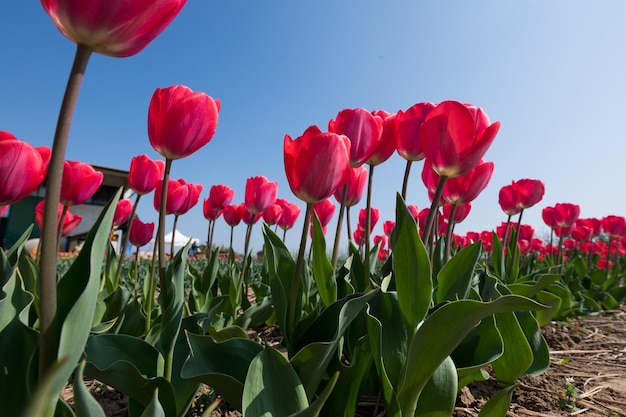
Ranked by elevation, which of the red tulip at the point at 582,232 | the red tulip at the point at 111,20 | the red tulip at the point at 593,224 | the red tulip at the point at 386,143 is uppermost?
the red tulip at the point at 593,224

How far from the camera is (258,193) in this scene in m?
2.20

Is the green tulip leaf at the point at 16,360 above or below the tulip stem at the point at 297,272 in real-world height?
below

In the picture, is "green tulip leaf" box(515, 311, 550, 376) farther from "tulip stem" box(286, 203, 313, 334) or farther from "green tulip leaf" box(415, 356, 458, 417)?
"tulip stem" box(286, 203, 313, 334)

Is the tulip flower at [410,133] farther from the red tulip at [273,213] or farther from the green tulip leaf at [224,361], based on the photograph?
the red tulip at [273,213]

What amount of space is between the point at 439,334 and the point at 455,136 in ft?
1.74

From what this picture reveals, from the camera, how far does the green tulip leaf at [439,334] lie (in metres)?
0.83

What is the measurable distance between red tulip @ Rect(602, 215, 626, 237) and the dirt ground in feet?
10.4

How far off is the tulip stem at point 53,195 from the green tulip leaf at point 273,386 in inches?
14.3

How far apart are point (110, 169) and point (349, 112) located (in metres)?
14.5

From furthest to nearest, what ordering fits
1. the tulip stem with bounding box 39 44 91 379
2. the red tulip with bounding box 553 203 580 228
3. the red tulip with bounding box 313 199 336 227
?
the red tulip with bounding box 553 203 580 228 < the red tulip with bounding box 313 199 336 227 < the tulip stem with bounding box 39 44 91 379

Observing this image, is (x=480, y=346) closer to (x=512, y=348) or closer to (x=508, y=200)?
(x=512, y=348)

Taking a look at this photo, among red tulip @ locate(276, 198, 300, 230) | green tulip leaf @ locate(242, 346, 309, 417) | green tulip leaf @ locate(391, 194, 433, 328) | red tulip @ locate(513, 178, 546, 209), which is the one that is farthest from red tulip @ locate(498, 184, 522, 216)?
green tulip leaf @ locate(242, 346, 309, 417)

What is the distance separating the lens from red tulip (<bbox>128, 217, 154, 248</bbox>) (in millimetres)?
2422

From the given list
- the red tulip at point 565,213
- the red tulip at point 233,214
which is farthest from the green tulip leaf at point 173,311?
the red tulip at point 565,213
